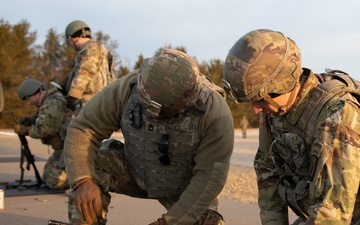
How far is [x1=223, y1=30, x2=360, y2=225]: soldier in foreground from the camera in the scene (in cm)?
201

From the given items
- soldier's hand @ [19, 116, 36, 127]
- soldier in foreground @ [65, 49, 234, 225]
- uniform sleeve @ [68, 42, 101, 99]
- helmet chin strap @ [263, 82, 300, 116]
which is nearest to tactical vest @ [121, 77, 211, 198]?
soldier in foreground @ [65, 49, 234, 225]

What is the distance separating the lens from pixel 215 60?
37531mm

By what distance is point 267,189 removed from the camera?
2.62 metres

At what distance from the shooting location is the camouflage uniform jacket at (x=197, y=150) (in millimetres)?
2740

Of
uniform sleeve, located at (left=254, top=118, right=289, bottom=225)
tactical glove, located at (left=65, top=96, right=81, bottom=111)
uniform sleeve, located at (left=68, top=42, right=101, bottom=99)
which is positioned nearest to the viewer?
uniform sleeve, located at (left=254, top=118, right=289, bottom=225)

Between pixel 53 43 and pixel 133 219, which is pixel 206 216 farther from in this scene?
pixel 53 43

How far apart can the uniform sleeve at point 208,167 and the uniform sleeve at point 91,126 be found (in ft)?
1.85

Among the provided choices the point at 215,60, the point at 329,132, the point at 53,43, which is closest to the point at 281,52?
the point at 329,132

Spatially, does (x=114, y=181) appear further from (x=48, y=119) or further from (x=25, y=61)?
(x=25, y=61)

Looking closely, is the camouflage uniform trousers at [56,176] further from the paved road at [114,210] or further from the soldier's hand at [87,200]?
the soldier's hand at [87,200]

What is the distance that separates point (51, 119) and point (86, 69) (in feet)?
2.36

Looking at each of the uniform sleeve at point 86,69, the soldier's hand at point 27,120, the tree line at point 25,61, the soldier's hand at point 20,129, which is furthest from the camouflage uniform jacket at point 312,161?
the tree line at point 25,61

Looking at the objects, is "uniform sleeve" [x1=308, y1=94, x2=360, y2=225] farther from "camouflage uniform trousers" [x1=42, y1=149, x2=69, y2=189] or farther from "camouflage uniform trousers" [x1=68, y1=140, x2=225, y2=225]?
"camouflage uniform trousers" [x1=42, y1=149, x2=69, y2=189]

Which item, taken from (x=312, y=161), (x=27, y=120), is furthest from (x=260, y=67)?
(x=27, y=120)
